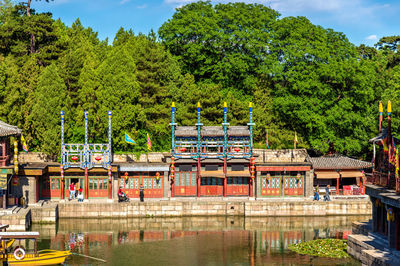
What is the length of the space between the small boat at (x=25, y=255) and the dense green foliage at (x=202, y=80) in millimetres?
26016

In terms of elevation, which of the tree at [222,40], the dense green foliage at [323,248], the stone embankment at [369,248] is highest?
the tree at [222,40]

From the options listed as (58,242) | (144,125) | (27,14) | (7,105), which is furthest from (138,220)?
(27,14)

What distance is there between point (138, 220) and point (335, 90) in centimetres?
3403

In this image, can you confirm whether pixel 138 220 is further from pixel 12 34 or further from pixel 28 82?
pixel 12 34

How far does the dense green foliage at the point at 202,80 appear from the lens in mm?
69250

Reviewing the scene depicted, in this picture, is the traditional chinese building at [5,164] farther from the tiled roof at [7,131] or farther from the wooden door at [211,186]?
the wooden door at [211,186]

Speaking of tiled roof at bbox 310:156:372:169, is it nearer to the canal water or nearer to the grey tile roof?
the canal water

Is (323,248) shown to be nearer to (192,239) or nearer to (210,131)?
(192,239)

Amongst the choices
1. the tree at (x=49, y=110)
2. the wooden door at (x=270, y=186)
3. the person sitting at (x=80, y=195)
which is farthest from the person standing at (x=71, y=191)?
the wooden door at (x=270, y=186)

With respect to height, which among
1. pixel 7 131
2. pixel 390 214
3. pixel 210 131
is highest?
pixel 210 131

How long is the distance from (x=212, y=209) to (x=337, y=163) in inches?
641

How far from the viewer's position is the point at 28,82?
71.6m

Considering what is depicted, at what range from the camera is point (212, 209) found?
59.7 metres

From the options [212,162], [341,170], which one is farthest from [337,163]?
[212,162]
